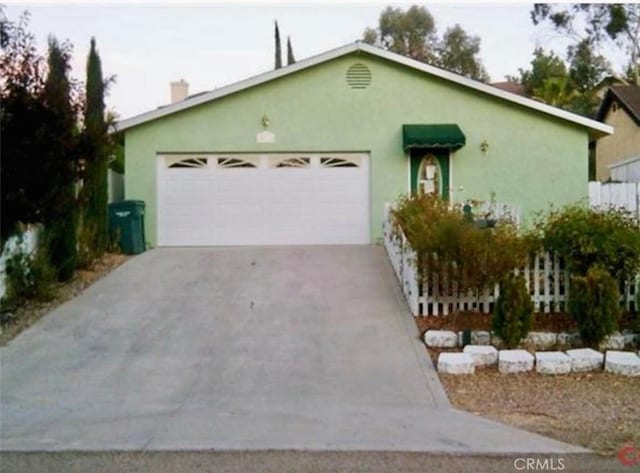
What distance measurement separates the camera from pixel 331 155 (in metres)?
16.3

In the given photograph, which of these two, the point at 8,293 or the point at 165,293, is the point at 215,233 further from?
the point at 8,293

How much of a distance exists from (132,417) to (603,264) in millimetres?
6330

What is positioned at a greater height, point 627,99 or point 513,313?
point 627,99

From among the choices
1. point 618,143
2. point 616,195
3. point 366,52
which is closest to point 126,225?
point 366,52

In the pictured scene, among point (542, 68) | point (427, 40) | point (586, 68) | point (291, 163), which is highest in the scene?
point (427, 40)

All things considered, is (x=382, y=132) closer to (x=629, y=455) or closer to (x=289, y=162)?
(x=289, y=162)

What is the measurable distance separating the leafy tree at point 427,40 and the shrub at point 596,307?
134 feet

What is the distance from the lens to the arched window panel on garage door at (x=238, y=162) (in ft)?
53.5

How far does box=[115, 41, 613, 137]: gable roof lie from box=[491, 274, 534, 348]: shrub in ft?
28.7

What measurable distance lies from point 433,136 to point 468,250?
7.04m

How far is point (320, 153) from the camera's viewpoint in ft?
53.5

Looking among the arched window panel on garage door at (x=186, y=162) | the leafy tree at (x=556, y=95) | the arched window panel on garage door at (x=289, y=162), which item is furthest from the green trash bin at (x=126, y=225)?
the leafy tree at (x=556, y=95)

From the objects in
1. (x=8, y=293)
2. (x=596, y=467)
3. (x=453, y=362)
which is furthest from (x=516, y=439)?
(x=8, y=293)

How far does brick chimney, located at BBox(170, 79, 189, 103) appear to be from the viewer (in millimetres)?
23656
